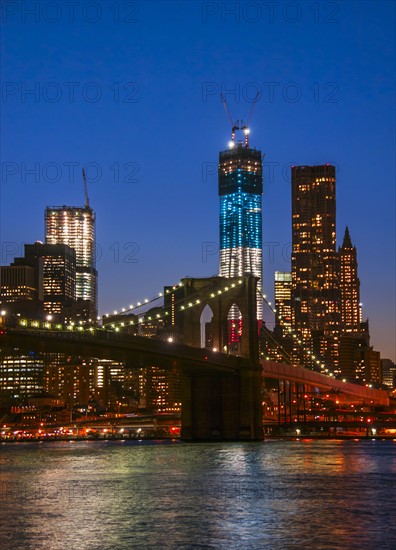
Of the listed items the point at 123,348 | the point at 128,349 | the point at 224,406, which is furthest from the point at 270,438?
the point at 123,348

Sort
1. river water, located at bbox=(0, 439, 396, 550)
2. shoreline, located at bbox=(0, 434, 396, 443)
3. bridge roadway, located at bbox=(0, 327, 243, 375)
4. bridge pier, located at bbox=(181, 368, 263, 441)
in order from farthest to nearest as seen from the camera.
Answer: shoreline, located at bbox=(0, 434, 396, 443), bridge pier, located at bbox=(181, 368, 263, 441), bridge roadway, located at bbox=(0, 327, 243, 375), river water, located at bbox=(0, 439, 396, 550)

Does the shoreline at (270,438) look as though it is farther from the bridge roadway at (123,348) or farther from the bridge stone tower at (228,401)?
the bridge roadway at (123,348)

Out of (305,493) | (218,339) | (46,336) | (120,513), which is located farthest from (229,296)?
(120,513)

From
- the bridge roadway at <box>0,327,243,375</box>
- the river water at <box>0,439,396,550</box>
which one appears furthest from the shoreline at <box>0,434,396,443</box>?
the river water at <box>0,439,396,550</box>

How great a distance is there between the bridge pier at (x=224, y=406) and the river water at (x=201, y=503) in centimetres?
2386

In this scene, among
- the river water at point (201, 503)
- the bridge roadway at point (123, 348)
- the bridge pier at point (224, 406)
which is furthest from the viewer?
the bridge pier at point (224, 406)

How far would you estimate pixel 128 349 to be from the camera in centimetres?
8519

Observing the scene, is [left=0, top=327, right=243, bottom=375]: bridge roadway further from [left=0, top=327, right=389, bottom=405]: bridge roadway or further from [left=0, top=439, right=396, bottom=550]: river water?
[left=0, top=439, right=396, bottom=550]: river water

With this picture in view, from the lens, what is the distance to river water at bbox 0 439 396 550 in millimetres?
35469

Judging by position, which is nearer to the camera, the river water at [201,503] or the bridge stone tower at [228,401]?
the river water at [201,503]

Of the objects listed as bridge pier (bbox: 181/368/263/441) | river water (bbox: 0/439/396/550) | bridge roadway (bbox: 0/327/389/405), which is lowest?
river water (bbox: 0/439/396/550)

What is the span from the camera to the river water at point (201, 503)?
35469 millimetres

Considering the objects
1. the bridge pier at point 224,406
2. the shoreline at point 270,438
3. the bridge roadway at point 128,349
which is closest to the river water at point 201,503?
the bridge roadway at point 128,349

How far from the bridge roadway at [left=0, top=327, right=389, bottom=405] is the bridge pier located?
43.3 inches
